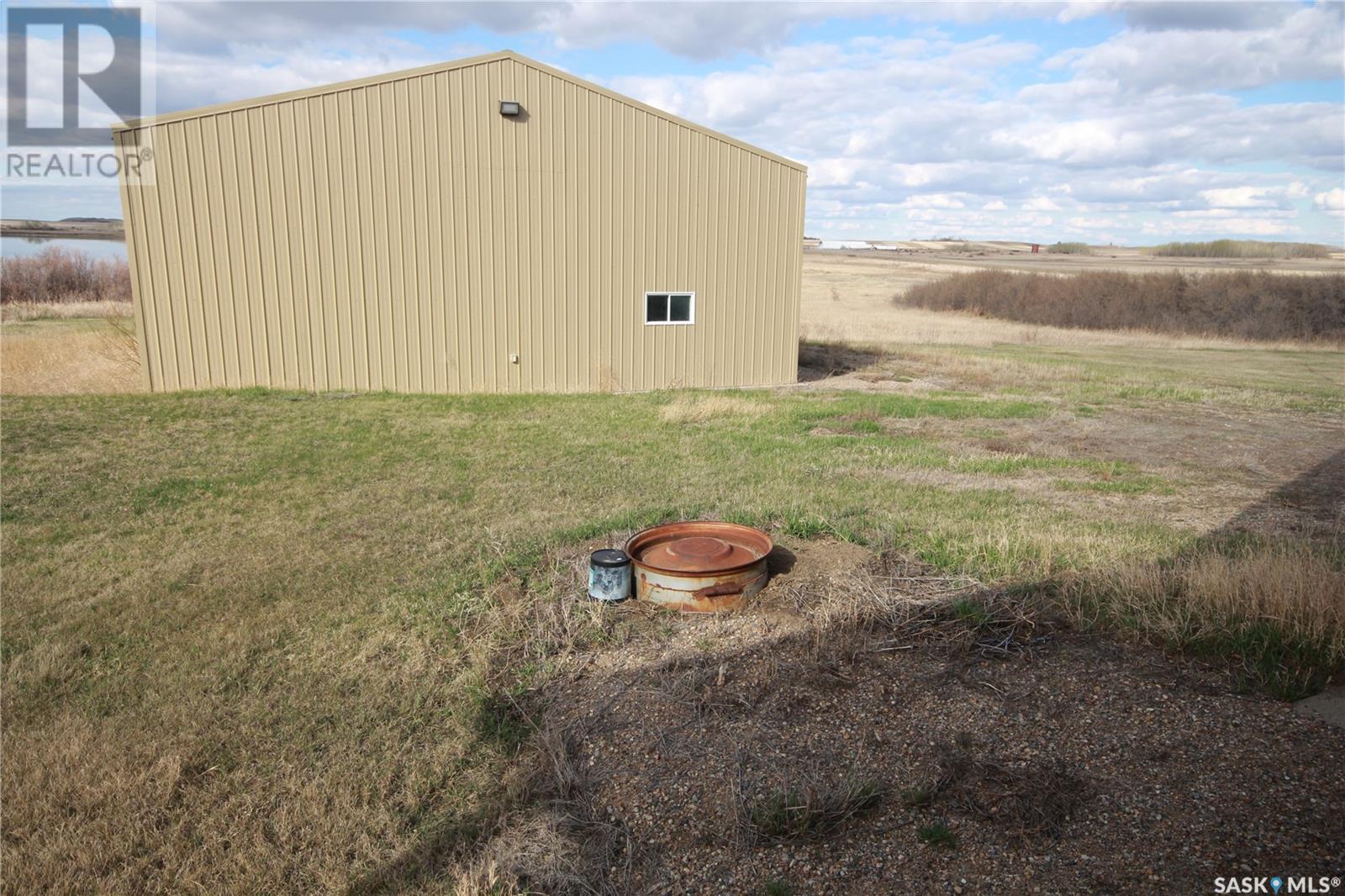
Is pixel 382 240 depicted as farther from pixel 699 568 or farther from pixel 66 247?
pixel 66 247

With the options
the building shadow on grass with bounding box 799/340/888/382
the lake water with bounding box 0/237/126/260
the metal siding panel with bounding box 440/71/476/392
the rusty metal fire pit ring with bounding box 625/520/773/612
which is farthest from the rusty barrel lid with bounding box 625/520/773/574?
the lake water with bounding box 0/237/126/260

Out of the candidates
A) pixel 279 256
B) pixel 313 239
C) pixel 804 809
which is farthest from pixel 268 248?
pixel 804 809

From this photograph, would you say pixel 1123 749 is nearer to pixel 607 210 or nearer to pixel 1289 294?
pixel 607 210

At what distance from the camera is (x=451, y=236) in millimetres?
13367

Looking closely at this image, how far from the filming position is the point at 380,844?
10.9ft

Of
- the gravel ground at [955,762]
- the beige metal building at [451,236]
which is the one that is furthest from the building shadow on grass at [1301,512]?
the beige metal building at [451,236]

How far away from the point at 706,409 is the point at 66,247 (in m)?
30.6

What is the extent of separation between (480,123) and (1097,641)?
39.5 ft

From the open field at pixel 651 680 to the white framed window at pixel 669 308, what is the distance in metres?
6.36

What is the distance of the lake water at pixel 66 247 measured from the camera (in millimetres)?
29984

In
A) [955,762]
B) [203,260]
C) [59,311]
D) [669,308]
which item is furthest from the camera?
[59,311]

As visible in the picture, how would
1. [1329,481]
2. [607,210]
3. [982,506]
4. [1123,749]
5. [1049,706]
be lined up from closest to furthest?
[1123,749], [1049,706], [982,506], [1329,481], [607,210]

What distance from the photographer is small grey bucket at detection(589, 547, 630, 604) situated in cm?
523

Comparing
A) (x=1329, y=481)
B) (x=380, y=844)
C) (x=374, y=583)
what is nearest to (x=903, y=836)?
(x=380, y=844)
